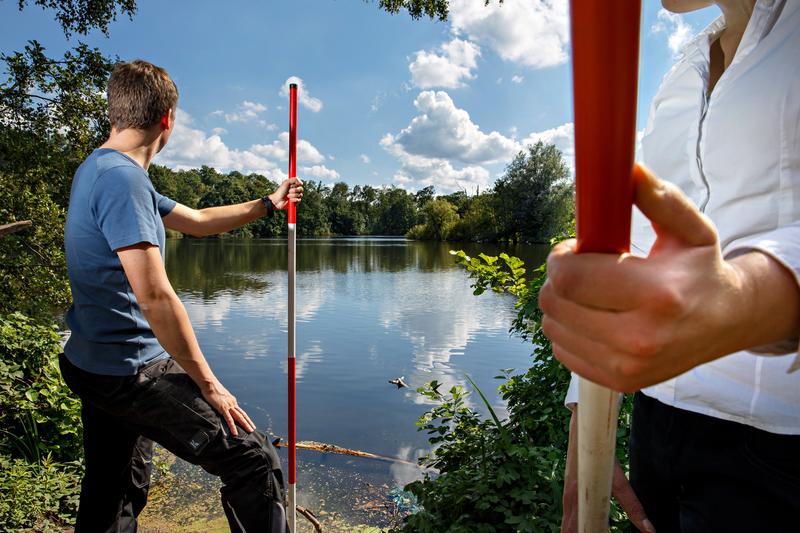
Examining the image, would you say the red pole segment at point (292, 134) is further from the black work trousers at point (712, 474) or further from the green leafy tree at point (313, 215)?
the green leafy tree at point (313, 215)

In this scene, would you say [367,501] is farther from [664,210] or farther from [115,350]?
[664,210]

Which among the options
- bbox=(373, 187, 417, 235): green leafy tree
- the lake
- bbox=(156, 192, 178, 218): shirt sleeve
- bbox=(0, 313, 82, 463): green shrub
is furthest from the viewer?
bbox=(373, 187, 417, 235): green leafy tree

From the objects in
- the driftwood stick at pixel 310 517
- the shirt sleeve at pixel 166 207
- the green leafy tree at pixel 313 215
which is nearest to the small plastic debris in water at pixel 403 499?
the driftwood stick at pixel 310 517

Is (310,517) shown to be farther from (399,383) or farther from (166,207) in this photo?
(399,383)

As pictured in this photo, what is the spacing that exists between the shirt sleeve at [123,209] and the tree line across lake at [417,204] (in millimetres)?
23789

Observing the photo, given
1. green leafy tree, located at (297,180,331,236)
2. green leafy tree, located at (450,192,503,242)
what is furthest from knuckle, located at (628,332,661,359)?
green leafy tree, located at (297,180,331,236)

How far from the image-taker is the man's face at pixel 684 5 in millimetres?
971

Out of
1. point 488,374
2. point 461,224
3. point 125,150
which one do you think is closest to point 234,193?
point 461,224

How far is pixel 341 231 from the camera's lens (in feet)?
340

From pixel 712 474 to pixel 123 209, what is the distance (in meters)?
2.15

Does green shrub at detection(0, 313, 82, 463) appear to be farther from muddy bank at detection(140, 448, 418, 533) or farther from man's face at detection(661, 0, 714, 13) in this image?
man's face at detection(661, 0, 714, 13)

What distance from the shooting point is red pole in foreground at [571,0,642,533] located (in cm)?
39

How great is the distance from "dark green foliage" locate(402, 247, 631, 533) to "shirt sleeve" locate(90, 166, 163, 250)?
191 centimetres

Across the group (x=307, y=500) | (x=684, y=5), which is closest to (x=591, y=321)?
(x=684, y=5)
